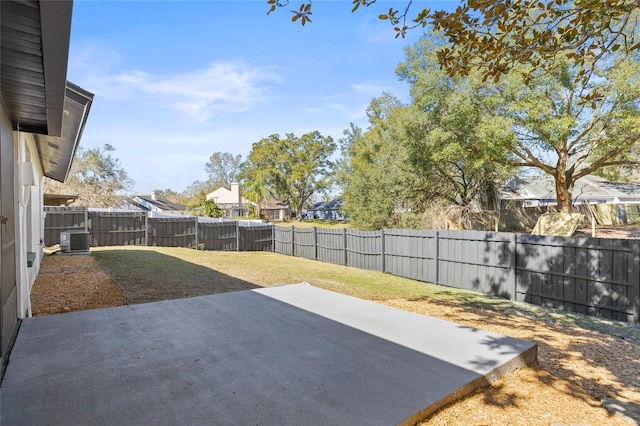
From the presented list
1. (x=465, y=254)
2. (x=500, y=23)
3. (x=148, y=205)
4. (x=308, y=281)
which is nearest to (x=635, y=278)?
(x=465, y=254)

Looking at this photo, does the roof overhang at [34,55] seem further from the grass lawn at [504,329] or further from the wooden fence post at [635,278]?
the wooden fence post at [635,278]

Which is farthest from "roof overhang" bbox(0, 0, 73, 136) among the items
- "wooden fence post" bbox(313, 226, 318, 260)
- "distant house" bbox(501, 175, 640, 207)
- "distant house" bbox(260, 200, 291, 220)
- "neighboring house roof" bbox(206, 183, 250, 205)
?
"distant house" bbox(260, 200, 291, 220)

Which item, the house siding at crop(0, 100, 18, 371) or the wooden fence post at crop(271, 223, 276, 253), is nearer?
the house siding at crop(0, 100, 18, 371)

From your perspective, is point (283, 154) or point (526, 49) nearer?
point (526, 49)

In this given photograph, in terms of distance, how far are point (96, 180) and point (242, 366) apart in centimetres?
2799

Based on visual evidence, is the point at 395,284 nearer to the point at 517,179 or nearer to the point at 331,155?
the point at 517,179

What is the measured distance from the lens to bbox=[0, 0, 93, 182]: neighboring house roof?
1.88 m

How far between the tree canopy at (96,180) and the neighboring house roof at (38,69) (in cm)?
2049

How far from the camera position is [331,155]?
44656 mm

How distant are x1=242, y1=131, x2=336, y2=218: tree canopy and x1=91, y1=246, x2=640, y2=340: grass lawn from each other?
32.0 m

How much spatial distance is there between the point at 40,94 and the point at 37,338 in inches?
93.5

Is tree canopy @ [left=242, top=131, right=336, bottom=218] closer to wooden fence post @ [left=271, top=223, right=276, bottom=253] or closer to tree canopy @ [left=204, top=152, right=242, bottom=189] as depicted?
tree canopy @ [left=204, top=152, right=242, bottom=189]

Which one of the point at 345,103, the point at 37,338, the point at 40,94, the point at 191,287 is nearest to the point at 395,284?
the point at 191,287

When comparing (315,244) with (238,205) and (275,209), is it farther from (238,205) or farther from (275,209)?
(275,209)
